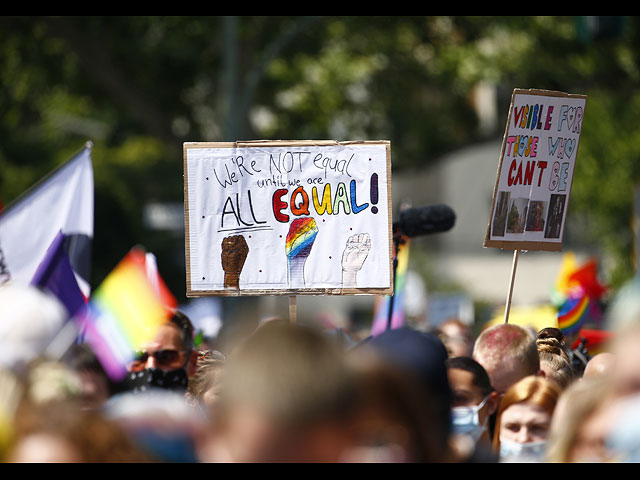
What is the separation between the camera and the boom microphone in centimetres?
636

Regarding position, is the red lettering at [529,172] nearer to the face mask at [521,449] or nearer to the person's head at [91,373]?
the face mask at [521,449]

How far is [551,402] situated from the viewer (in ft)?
13.2

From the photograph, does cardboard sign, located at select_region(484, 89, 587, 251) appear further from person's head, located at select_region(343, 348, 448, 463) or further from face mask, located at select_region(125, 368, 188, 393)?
person's head, located at select_region(343, 348, 448, 463)

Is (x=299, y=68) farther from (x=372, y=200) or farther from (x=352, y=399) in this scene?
(x=352, y=399)

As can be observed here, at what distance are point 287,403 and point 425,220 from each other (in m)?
4.04

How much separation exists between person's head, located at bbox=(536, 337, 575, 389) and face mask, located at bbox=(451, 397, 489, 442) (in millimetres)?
774

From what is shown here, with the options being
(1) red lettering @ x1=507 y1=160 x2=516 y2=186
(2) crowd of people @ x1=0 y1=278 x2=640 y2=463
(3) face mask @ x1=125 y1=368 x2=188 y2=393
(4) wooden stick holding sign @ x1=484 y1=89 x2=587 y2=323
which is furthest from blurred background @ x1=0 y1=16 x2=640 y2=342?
(2) crowd of people @ x1=0 y1=278 x2=640 y2=463

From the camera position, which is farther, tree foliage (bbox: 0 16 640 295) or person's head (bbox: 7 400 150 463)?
tree foliage (bbox: 0 16 640 295)

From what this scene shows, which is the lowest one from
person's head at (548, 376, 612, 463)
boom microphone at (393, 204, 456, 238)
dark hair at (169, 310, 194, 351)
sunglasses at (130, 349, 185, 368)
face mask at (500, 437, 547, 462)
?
face mask at (500, 437, 547, 462)

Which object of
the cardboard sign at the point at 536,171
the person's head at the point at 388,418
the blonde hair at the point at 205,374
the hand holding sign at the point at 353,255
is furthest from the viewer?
the cardboard sign at the point at 536,171

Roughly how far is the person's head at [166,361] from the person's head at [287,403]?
2.66 metres

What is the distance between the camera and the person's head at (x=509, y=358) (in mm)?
4871

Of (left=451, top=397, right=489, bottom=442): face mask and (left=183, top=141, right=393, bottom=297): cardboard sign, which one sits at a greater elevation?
(left=183, top=141, right=393, bottom=297): cardboard sign

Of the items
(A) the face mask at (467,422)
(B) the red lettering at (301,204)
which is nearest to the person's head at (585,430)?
(A) the face mask at (467,422)
